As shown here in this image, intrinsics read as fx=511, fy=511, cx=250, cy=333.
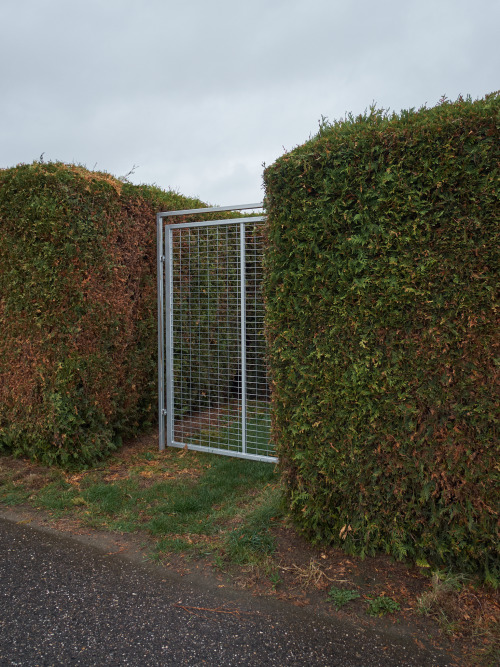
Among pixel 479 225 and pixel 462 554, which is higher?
pixel 479 225

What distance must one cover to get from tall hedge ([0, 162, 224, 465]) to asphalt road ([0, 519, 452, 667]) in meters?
2.22

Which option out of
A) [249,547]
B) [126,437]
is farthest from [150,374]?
[249,547]

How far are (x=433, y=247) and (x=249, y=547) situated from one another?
2440mm

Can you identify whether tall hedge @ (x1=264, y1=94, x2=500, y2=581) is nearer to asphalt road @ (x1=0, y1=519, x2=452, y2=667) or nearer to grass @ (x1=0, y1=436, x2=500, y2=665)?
grass @ (x1=0, y1=436, x2=500, y2=665)

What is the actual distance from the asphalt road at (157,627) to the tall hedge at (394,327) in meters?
0.75

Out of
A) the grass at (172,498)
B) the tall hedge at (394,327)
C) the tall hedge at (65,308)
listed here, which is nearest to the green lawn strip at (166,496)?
the grass at (172,498)

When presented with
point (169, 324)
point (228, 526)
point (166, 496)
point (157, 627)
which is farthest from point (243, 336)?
point (157, 627)

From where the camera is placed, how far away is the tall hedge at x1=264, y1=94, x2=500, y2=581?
3.06 metres

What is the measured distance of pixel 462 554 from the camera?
330cm

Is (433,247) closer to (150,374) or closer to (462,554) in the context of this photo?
A: (462,554)

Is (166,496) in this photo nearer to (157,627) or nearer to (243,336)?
(243,336)

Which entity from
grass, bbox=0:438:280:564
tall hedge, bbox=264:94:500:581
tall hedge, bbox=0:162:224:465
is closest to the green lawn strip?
grass, bbox=0:438:280:564

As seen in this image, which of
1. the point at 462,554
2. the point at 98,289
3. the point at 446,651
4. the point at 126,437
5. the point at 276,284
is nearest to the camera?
the point at 446,651

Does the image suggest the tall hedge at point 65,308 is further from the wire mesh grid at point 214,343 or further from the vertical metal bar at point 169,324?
the wire mesh grid at point 214,343
